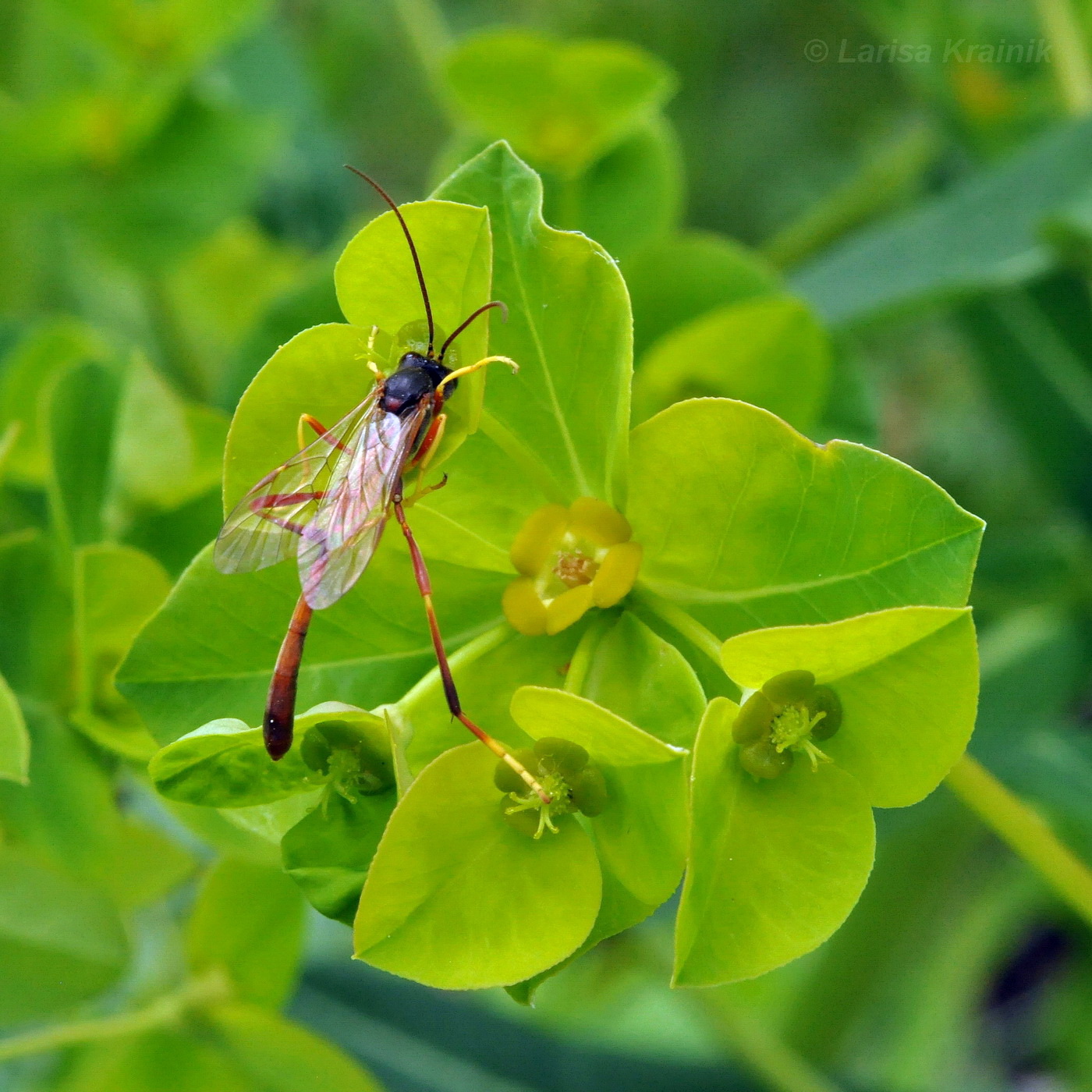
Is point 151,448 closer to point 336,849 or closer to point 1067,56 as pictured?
point 336,849

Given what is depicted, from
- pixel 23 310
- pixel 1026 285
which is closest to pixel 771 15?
pixel 1026 285

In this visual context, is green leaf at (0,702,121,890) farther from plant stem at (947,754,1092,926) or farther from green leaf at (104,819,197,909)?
plant stem at (947,754,1092,926)

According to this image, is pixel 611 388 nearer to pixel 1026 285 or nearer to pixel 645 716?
pixel 645 716

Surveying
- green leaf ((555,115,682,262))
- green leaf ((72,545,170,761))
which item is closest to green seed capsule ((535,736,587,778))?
green leaf ((72,545,170,761))

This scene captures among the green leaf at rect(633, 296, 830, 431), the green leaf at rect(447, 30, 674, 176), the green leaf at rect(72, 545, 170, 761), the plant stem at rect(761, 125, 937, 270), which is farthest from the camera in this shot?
the plant stem at rect(761, 125, 937, 270)

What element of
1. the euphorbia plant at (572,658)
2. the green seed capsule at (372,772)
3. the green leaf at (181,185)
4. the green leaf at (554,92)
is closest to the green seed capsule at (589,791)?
the euphorbia plant at (572,658)

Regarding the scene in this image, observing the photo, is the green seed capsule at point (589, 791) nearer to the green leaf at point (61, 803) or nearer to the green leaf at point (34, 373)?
the green leaf at point (61, 803)
